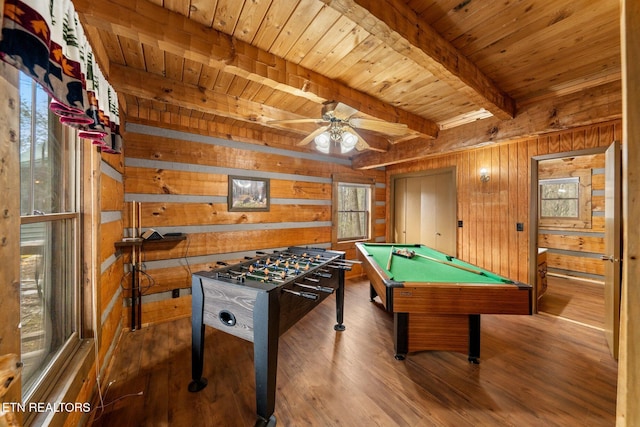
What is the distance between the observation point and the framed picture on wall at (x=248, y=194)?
11.5 feet

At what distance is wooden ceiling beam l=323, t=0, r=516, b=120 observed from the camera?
3.99 ft

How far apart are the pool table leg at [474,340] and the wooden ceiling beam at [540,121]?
209 centimetres

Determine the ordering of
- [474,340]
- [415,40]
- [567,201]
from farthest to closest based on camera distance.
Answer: [567,201], [474,340], [415,40]

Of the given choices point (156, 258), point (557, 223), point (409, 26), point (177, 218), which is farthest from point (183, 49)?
point (557, 223)

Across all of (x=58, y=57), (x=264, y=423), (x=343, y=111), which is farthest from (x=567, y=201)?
(x=58, y=57)

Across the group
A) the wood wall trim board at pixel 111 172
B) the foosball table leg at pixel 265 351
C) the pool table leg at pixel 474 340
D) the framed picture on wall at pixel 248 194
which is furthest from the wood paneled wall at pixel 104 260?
the pool table leg at pixel 474 340

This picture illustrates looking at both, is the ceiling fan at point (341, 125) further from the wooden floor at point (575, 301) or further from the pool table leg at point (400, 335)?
the wooden floor at point (575, 301)

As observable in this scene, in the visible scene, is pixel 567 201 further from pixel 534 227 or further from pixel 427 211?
pixel 427 211

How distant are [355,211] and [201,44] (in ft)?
13.5

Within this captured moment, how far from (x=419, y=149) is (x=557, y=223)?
3.96 metres

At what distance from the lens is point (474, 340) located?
7.16 feet

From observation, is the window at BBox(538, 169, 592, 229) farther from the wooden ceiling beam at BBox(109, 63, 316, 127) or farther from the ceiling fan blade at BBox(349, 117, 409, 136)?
the wooden ceiling beam at BBox(109, 63, 316, 127)

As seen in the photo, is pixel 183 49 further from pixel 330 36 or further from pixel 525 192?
pixel 525 192

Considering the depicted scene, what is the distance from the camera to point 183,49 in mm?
1535
